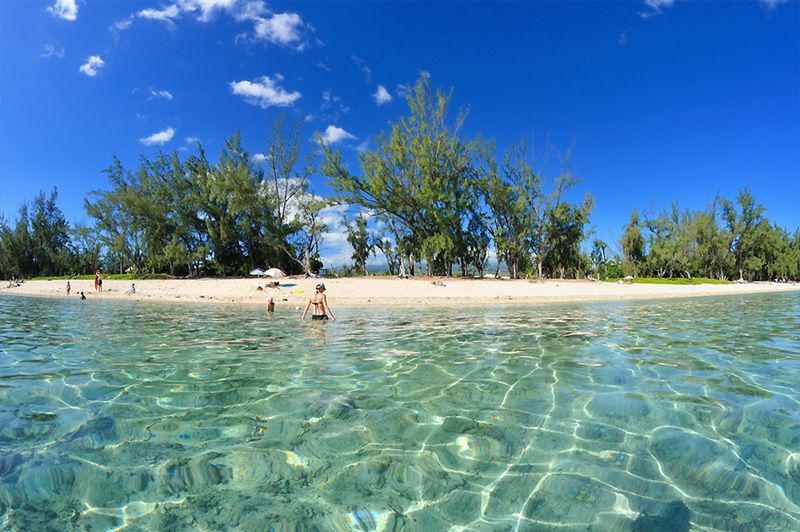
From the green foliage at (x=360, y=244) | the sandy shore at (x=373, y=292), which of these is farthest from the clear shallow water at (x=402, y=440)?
the green foliage at (x=360, y=244)

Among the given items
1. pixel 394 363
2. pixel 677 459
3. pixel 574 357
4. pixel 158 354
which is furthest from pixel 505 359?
pixel 158 354

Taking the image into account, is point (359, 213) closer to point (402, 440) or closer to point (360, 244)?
point (360, 244)

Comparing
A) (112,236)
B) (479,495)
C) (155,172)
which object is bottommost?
(479,495)

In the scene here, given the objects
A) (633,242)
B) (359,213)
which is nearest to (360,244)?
(359,213)

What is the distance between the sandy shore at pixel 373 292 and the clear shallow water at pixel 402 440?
1678 cm

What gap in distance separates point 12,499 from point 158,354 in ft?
19.2

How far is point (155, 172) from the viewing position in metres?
48.4

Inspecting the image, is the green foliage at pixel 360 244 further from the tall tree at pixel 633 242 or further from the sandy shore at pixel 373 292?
the tall tree at pixel 633 242

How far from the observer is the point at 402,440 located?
418cm

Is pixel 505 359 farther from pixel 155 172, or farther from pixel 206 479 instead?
pixel 155 172

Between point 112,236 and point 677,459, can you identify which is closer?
point 677,459

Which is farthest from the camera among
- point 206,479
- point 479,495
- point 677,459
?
point 677,459

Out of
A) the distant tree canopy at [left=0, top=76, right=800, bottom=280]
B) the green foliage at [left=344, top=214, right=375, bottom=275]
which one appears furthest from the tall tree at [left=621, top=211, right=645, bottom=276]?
the green foliage at [left=344, top=214, right=375, bottom=275]

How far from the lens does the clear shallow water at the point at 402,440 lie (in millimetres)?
2992
